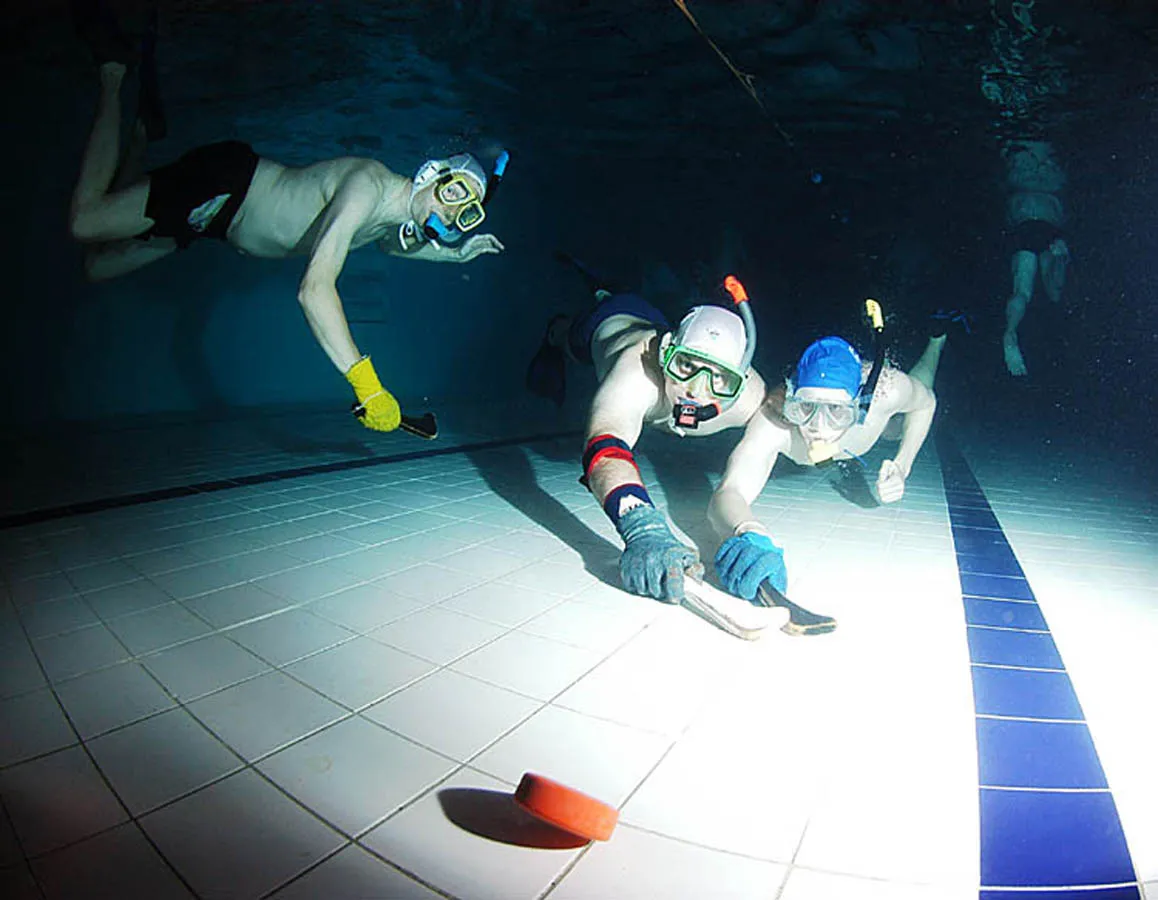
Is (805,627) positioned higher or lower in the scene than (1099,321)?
lower

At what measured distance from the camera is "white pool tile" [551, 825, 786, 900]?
1380 mm

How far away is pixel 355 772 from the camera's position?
1763 mm

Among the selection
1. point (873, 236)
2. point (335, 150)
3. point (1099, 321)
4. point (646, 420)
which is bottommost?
point (646, 420)

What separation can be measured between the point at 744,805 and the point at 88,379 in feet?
37.7

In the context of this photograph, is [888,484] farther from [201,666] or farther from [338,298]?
[201,666]

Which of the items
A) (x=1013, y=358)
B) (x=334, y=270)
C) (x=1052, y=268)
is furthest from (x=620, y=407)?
(x=1052, y=268)

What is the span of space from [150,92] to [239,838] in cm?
507

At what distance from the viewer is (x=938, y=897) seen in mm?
1397

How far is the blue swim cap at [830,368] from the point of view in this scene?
3.59 meters

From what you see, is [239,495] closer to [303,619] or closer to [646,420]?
[303,619]

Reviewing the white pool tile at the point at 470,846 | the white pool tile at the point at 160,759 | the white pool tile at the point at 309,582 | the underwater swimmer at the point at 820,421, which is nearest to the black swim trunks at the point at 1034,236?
the underwater swimmer at the point at 820,421

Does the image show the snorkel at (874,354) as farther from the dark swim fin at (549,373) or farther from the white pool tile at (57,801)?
the white pool tile at (57,801)

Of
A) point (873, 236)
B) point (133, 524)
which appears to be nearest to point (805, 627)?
point (133, 524)

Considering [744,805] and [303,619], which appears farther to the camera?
[303,619]
